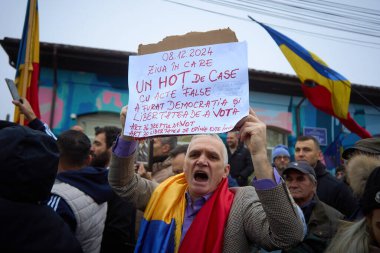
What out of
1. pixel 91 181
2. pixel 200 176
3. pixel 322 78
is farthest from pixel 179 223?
pixel 322 78

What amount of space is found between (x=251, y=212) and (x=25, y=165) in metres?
1.10

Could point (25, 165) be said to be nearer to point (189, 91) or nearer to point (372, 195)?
point (189, 91)

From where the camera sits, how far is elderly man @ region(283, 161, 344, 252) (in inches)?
83.1

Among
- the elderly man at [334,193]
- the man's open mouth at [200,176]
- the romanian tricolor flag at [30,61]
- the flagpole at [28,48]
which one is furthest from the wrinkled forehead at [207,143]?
the romanian tricolor flag at [30,61]

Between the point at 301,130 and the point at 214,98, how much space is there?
27.8 feet

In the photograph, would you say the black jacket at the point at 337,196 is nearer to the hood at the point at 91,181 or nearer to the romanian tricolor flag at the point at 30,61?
the hood at the point at 91,181

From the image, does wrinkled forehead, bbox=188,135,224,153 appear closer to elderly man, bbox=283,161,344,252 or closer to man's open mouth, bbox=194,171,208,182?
man's open mouth, bbox=194,171,208,182

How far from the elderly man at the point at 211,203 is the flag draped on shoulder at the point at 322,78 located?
3.60 metres

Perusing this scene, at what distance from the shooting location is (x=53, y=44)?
7746 millimetres

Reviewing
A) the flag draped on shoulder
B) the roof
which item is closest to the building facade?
the roof

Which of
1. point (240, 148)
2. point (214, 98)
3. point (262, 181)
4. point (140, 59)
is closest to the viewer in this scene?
point (262, 181)

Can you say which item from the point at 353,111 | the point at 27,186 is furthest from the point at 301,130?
the point at 27,186

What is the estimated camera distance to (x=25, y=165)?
1.16m

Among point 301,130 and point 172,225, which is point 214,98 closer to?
point 172,225
